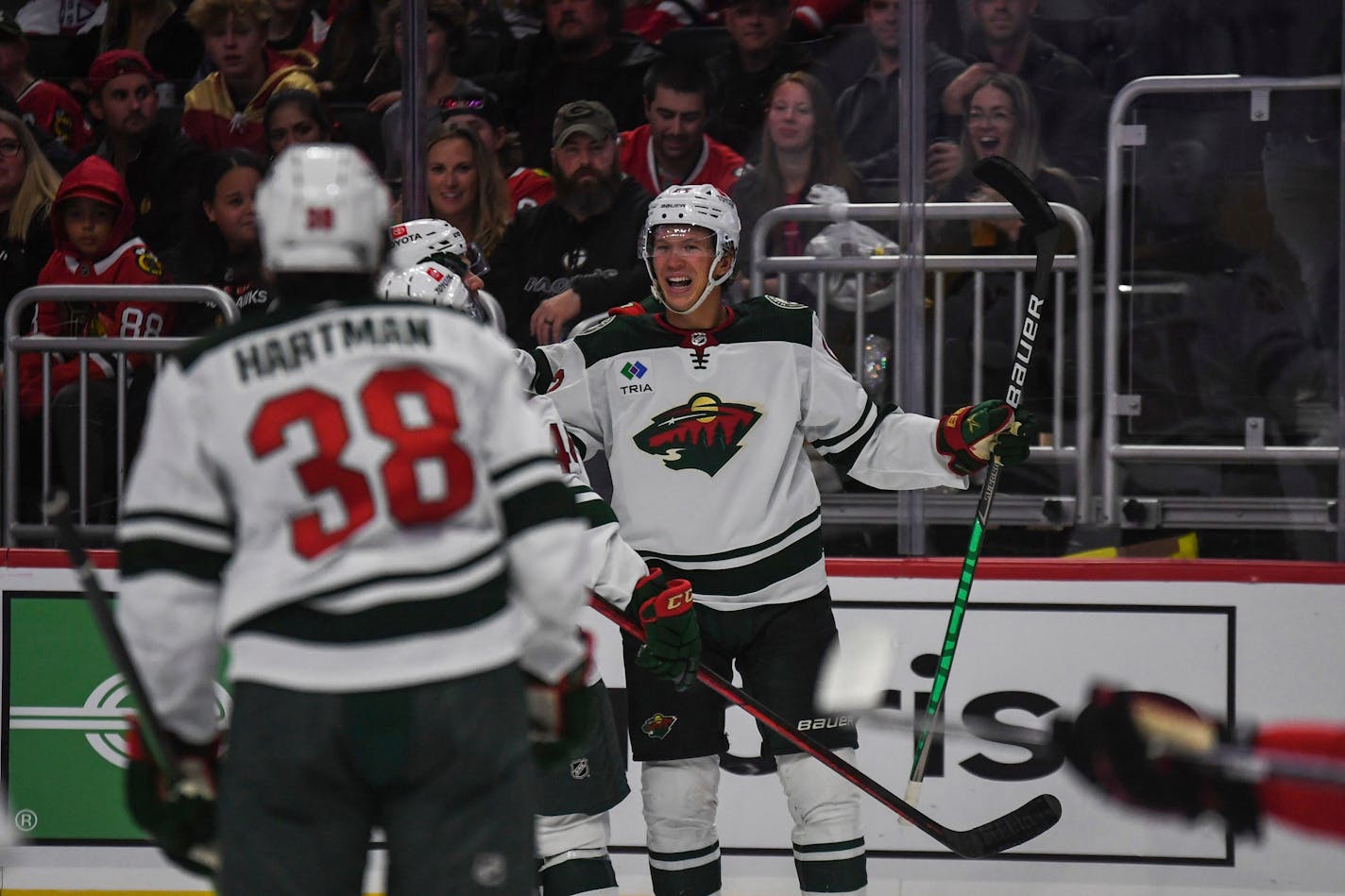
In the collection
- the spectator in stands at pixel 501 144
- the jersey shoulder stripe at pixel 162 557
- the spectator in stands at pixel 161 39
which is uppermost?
the spectator in stands at pixel 161 39

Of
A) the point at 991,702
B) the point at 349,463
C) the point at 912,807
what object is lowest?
the point at 912,807

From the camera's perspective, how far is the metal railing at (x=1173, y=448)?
11.3 feet

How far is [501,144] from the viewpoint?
3822 millimetres

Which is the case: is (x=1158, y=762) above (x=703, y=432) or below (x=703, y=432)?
below

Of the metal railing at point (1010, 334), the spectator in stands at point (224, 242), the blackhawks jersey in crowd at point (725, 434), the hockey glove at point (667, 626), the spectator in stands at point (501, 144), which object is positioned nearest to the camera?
the hockey glove at point (667, 626)

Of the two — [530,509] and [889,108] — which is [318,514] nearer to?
[530,509]

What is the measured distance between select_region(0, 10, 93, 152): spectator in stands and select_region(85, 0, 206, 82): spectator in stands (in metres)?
0.13

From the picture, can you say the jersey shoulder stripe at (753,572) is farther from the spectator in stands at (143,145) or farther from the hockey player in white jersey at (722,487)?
the spectator in stands at (143,145)

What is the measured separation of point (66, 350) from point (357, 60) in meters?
0.95

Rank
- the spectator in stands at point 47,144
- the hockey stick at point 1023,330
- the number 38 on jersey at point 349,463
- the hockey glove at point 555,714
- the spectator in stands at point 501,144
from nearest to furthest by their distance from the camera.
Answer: the number 38 on jersey at point 349,463 < the hockey glove at point 555,714 < the hockey stick at point 1023,330 < the spectator in stands at point 501,144 < the spectator in stands at point 47,144

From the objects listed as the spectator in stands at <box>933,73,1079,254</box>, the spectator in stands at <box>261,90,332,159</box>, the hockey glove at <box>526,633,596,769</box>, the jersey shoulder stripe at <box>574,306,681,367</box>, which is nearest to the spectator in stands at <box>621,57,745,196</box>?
the spectator in stands at <box>933,73,1079,254</box>

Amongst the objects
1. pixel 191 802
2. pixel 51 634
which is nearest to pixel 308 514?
pixel 191 802

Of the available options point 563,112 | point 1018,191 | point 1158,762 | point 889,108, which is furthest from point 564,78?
point 1158,762

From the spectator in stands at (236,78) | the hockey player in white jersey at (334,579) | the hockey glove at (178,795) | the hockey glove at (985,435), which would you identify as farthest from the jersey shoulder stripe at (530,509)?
the spectator in stands at (236,78)
